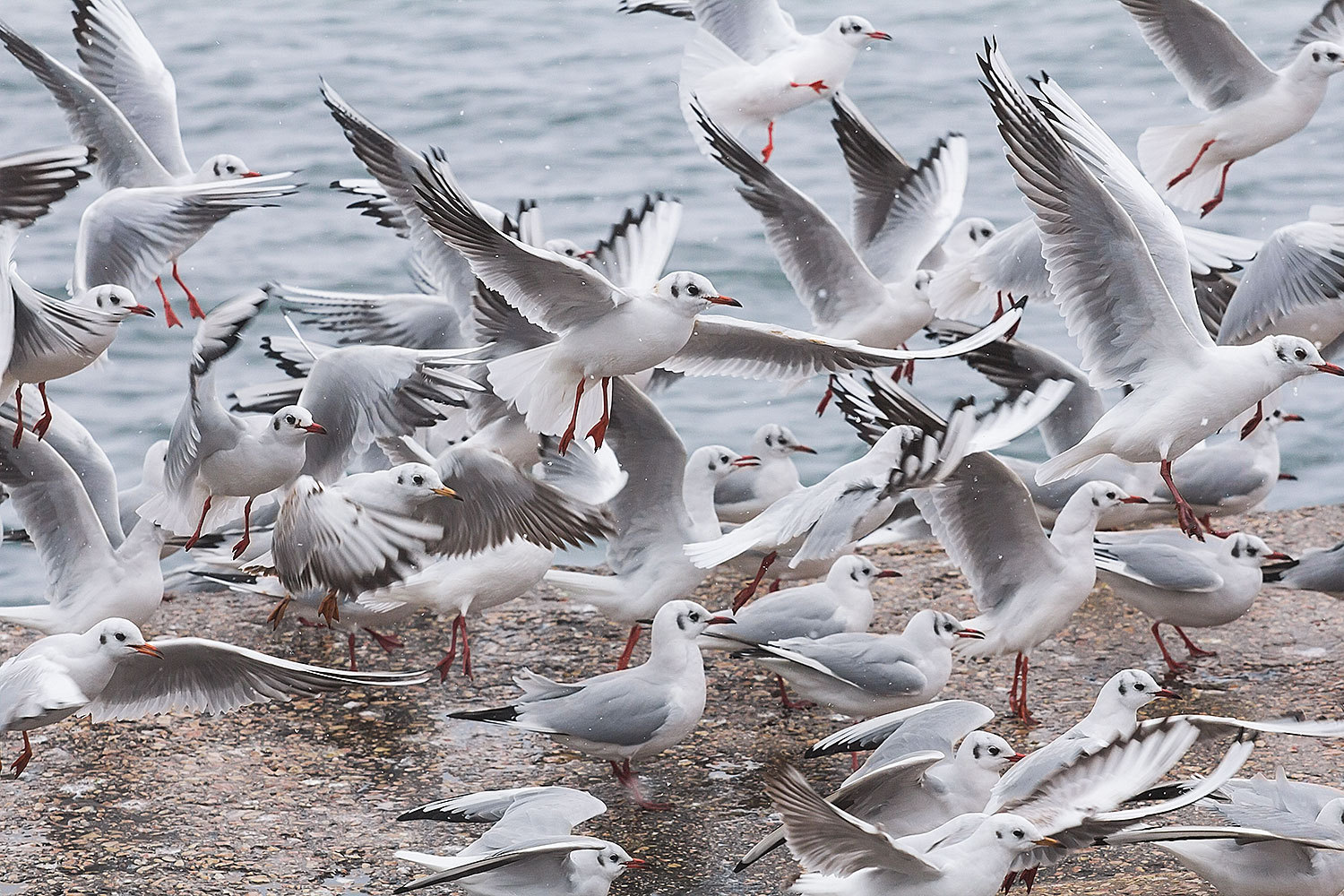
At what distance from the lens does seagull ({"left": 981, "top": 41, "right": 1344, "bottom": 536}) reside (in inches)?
188

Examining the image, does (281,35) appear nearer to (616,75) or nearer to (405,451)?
(616,75)

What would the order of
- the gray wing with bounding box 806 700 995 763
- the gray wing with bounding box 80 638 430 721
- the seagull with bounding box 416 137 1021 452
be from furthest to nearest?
1. the gray wing with bounding box 80 638 430 721
2. the seagull with bounding box 416 137 1021 452
3. the gray wing with bounding box 806 700 995 763

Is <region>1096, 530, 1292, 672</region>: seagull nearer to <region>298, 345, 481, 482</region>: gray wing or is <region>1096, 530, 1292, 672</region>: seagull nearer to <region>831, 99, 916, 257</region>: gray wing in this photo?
<region>298, 345, 481, 482</region>: gray wing

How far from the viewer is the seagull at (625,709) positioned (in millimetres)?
4762

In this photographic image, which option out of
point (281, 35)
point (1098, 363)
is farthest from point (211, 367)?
point (281, 35)

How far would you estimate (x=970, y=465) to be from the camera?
5.27m

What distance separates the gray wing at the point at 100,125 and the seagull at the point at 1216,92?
397 cm

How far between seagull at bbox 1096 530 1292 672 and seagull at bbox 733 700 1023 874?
128 centimetres

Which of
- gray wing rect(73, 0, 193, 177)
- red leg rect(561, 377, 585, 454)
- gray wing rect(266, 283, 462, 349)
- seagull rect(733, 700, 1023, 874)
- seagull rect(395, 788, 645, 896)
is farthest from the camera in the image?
gray wing rect(73, 0, 193, 177)

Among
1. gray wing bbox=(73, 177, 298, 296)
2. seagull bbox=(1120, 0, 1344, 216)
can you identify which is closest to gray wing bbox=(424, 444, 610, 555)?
gray wing bbox=(73, 177, 298, 296)

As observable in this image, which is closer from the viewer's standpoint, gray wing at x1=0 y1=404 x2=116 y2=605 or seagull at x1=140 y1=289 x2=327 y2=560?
seagull at x1=140 y1=289 x2=327 y2=560

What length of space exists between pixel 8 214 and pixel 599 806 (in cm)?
237

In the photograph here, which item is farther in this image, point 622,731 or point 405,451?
point 405,451

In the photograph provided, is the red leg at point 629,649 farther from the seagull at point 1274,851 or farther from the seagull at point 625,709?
the seagull at point 1274,851
